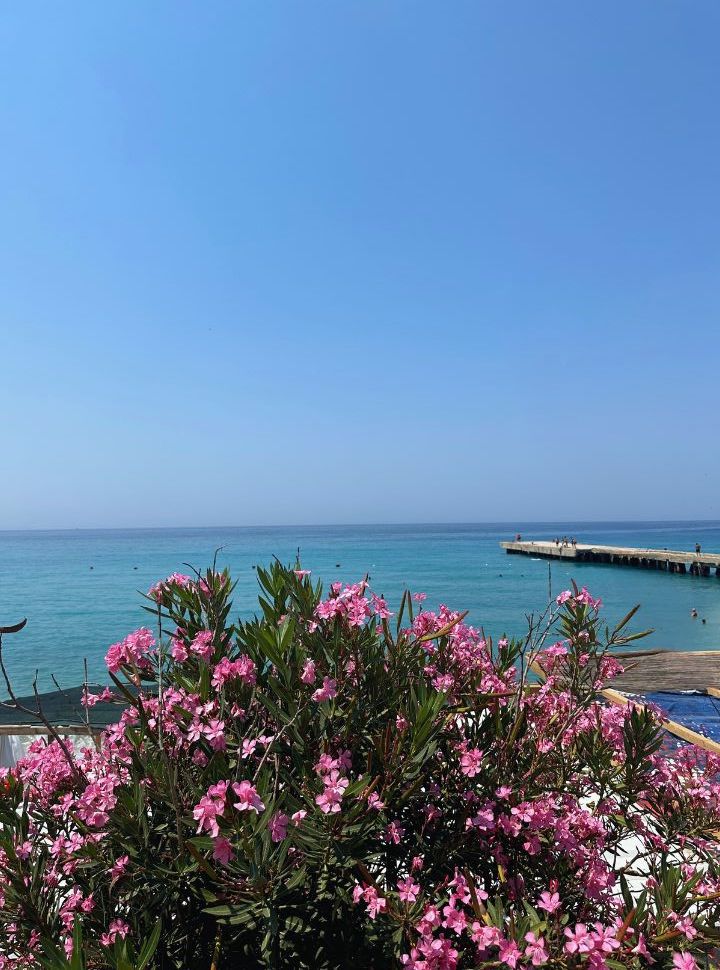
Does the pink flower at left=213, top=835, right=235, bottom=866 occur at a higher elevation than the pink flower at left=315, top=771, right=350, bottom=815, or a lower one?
lower

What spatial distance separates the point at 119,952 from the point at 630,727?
1704 mm

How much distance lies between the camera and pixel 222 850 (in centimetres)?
145

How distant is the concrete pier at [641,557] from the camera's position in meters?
47.2

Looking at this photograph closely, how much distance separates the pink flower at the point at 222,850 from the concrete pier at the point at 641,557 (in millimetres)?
52813

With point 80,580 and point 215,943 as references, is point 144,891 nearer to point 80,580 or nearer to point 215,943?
point 215,943

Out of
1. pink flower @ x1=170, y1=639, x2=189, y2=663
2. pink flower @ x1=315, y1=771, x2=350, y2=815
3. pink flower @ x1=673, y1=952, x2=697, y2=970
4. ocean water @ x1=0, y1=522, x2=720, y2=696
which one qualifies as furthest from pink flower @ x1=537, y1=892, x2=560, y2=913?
ocean water @ x1=0, y1=522, x2=720, y2=696

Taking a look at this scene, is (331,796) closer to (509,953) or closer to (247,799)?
(247,799)

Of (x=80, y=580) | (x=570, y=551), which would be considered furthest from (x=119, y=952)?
(x=570, y=551)

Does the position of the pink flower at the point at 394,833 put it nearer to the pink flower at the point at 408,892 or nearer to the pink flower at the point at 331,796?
the pink flower at the point at 408,892

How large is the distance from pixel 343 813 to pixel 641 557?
58.0 m

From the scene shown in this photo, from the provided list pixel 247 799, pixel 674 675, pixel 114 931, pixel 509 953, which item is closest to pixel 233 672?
pixel 247 799

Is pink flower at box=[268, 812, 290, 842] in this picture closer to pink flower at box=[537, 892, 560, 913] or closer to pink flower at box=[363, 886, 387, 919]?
pink flower at box=[363, 886, 387, 919]

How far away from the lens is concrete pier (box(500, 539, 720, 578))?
47.2 m

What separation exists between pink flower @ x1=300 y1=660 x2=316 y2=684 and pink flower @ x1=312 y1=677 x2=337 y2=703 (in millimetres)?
38
